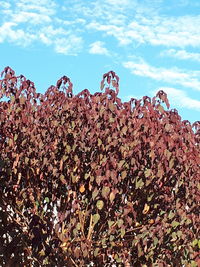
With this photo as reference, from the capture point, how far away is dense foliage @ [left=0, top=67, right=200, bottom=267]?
602 centimetres

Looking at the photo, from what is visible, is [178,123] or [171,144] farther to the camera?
[178,123]

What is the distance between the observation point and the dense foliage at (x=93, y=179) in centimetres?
602

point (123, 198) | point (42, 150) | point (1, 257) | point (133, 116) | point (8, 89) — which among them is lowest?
point (1, 257)

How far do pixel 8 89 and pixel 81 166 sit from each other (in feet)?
4.45

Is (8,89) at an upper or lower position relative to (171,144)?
upper

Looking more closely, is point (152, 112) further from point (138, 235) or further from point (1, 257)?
point (1, 257)

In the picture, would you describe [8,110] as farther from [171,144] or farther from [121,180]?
[171,144]

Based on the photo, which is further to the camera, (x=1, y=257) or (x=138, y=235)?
(x=1, y=257)

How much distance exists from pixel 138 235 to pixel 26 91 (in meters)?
2.17

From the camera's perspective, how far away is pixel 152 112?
6484 millimetres

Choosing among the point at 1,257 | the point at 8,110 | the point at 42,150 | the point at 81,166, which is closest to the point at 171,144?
the point at 81,166

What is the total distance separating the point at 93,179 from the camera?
5.88 meters

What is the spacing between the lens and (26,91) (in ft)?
21.7

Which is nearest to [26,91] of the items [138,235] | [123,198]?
[123,198]
